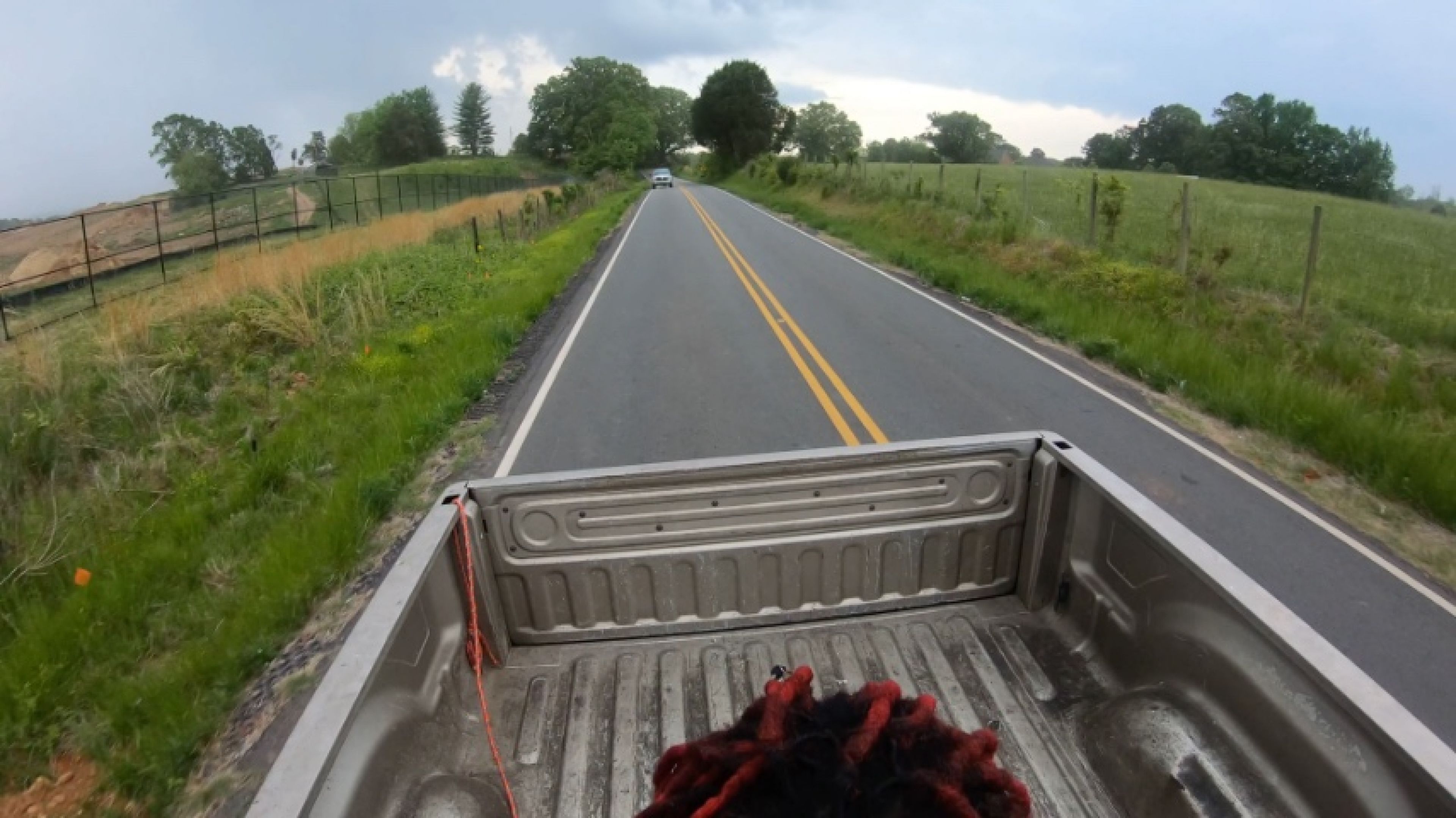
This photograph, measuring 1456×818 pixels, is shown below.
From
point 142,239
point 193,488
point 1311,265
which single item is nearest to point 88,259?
point 142,239

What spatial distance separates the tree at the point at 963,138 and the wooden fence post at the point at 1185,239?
11565 centimetres

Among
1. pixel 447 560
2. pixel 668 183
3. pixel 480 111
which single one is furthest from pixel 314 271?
pixel 480 111

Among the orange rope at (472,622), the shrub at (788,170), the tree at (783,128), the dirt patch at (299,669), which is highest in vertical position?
the tree at (783,128)

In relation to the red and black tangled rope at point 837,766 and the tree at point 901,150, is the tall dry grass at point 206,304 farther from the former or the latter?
the tree at point 901,150

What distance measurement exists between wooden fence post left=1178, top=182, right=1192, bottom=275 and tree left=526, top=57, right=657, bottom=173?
80279 mm

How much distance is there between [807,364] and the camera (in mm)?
10148

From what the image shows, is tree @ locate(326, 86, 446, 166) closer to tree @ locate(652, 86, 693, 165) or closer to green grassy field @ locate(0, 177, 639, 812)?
tree @ locate(652, 86, 693, 165)

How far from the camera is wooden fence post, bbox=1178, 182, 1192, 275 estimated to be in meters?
12.7

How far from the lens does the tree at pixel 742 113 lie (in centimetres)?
8544

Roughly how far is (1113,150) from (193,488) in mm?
110250

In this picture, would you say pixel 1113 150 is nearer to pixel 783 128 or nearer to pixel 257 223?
pixel 783 128

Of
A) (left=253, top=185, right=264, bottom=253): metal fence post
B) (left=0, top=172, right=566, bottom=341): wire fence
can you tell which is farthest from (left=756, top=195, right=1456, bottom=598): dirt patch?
(left=253, top=185, right=264, bottom=253): metal fence post

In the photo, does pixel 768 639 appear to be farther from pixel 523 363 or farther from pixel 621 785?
pixel 523 363

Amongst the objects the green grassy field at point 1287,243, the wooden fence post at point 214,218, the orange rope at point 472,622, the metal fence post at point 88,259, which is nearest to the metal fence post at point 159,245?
the wooden fence post at point 214,218
